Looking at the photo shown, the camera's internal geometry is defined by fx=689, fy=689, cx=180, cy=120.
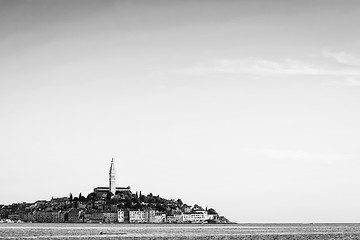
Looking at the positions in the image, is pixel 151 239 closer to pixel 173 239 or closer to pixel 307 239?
pixel 173 239

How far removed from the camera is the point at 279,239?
4875 inches

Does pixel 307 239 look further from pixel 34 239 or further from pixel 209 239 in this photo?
pixel 34 239

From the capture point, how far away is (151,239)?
120m

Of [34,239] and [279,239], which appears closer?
[34,239]

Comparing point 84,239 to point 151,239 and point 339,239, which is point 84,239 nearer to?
point 151,239

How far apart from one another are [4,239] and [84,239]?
553 inches

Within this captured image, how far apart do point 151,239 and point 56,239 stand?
16306mm

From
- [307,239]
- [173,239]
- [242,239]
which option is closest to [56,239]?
[173,239]

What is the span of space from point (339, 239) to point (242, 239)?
16962 millimetres

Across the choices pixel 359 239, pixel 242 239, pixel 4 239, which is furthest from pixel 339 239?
pixel 4 239

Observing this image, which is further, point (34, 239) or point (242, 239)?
point (242, 239)

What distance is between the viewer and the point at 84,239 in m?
119

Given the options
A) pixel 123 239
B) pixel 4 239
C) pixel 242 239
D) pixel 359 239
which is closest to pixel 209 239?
pixel 242 239

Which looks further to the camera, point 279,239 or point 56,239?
point 279,239
